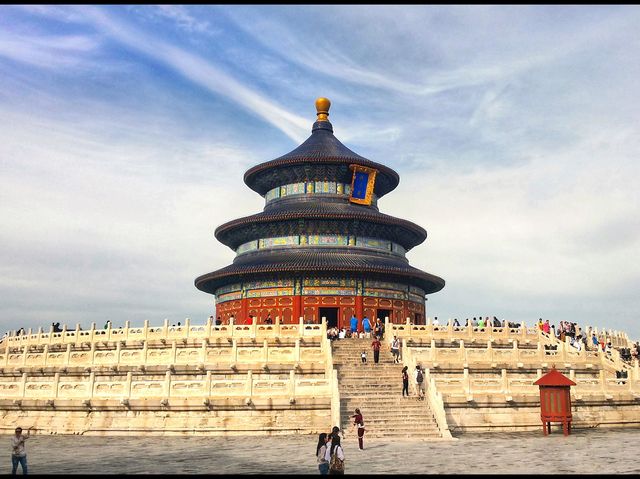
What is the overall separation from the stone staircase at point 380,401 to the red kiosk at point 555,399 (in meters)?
3.83

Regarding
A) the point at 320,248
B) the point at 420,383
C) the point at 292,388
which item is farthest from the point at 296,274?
the point at 292,388

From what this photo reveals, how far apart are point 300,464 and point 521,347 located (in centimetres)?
1857

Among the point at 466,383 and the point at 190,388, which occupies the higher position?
the point at 466,383

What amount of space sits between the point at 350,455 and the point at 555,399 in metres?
8.54

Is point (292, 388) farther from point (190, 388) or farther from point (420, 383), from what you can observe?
point (420, 383)

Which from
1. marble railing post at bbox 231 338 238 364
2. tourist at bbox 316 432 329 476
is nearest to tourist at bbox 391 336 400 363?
marble railing post at bbox 231 338 238 364

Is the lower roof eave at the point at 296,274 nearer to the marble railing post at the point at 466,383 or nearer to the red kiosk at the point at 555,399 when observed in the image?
the marble railing post at the point at 466,383

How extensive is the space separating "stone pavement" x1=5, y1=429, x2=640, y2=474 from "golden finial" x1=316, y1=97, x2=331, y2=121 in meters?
38.1

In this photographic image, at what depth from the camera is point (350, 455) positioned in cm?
1822

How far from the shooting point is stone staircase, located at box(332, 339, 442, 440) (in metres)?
22.1

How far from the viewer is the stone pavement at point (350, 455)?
15566 millimetres

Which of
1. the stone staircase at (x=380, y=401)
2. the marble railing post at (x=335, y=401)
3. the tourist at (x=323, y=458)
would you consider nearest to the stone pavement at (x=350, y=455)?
the marble railing post at (x=335, y=401)

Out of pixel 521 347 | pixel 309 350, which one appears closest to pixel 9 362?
pixel 309 350

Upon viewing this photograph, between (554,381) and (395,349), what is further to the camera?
(395,349)
